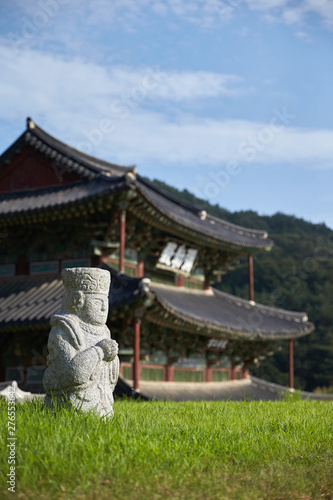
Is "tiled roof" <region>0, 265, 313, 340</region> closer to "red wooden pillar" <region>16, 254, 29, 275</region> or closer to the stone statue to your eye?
"red wooden pillar" <region>16, 254, 29, 275</region>

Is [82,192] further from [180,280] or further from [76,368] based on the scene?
[76,368]

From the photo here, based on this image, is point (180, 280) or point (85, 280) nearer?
point (85, 280)

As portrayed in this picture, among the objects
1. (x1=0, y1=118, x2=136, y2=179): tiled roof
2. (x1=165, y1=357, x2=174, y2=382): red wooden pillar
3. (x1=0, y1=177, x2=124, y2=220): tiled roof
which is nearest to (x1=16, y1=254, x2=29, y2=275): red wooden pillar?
(x1=0, y1=177, x2=124, y2=220): tiled roof

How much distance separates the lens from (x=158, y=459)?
5.11m

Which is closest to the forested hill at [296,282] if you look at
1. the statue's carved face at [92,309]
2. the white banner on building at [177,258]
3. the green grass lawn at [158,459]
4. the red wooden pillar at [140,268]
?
the white banner on building at [177,258]

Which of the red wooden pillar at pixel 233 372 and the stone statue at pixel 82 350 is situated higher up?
the stone statue at pixel 82 350

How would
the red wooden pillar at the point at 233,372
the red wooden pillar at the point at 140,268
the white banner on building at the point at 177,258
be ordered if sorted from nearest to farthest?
the red wooden pillar at the point at 140,268
the white banner on building at the point at 177,258
the red wooden pillar at the point at 233,372

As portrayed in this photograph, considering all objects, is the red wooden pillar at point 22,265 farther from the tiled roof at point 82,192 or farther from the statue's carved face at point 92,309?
the statue's carved face at point 92,309

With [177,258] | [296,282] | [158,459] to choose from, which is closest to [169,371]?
[177,258]

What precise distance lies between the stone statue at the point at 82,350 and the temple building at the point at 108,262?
241 inches

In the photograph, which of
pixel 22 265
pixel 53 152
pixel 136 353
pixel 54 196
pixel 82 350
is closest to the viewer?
pixel 82 350

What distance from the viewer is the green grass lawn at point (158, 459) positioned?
4.72 meters

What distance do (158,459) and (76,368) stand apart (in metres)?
1.49

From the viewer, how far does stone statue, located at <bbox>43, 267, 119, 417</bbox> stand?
6.32 meters
